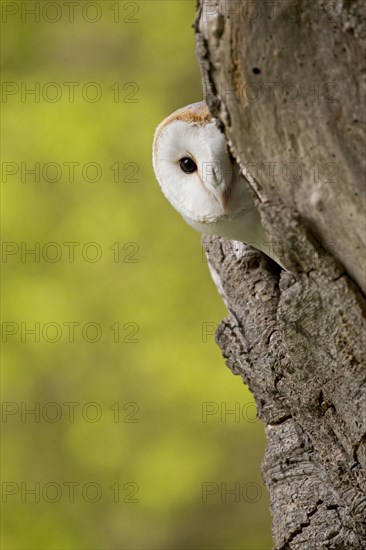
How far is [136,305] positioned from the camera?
3982 mm

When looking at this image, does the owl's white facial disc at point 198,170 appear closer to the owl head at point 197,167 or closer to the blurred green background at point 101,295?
the owl head at point 197,167

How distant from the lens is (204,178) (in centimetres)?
159

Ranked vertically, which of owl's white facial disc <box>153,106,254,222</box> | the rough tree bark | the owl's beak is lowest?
the rough tree bark

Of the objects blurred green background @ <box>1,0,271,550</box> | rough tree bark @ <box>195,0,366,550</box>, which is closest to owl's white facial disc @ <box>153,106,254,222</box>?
rough tree bark @ <box>195,0,366,550</box>

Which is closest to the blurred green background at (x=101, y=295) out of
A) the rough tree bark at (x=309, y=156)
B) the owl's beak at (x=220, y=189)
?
the owl's beak at (x=220, y=189)

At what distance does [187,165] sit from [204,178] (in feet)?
0.47

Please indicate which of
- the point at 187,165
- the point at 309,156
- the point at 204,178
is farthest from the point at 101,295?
the point at 309,156

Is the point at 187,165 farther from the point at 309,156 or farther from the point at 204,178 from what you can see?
the point at 309,156

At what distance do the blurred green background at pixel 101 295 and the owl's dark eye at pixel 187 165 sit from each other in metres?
2.23

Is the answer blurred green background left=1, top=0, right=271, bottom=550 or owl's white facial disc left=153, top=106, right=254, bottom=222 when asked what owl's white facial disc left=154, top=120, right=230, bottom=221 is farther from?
blurred green background left=1, top=0, right=271, bottom=550

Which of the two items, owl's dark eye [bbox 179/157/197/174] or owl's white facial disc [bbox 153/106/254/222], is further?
owl's dark eye [bbox 179/157/197/174]

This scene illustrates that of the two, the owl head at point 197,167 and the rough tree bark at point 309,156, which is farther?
the owl head at point 197,167

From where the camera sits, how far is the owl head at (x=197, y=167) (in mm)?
1574

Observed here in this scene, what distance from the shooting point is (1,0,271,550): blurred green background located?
13.0 feet
